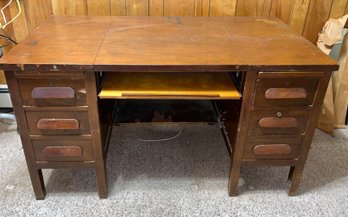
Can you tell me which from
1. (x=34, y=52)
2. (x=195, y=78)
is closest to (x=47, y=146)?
(x=34, y=52)

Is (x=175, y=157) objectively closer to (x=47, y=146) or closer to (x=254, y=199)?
(x=254, y=199)

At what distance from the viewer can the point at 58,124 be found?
1.21 m

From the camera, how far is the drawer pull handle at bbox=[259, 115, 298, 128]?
1.25 metres

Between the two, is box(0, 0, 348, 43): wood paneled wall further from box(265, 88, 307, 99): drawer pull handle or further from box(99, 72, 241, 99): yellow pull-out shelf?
box(265, 88, 307, 99): drawer pull handle

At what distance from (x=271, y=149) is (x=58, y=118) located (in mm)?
907

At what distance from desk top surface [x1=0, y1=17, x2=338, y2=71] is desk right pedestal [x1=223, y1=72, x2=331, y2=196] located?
63 millimetres

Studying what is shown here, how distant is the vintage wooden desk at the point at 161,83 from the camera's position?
1.12 metres

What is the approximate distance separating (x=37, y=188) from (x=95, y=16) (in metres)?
0.92

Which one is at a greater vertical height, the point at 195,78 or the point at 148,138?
the point at 195,78

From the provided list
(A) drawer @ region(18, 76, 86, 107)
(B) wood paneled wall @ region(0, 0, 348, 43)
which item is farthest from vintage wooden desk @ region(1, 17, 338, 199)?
(B) wood paneled wall @ region(0, 0, 348, 43)

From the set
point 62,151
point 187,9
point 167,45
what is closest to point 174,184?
point 62,151

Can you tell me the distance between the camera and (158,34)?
1.40 metres

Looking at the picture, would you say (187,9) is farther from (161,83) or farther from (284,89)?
(284,89)

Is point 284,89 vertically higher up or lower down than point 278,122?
higher up
